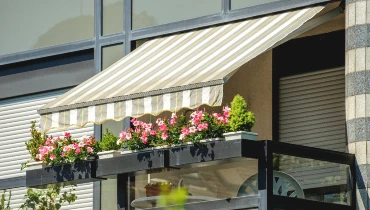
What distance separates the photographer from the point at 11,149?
16.9 meters

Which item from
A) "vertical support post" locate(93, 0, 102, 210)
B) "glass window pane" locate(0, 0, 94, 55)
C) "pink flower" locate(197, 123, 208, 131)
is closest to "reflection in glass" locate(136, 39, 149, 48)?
"vertical support post" locate(93, 0, 102, 210)

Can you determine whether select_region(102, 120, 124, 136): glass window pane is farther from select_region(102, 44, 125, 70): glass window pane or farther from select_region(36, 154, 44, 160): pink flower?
select_region(36, 154, 44, 160): pink flower

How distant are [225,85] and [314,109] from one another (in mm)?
1471

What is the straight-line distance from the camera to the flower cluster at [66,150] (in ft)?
43.9

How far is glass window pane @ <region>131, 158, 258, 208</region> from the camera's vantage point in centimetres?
1173

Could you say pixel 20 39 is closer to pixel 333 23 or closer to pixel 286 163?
pixel 333 23

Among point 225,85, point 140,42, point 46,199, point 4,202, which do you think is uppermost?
point 140,42

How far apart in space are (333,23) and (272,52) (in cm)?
111

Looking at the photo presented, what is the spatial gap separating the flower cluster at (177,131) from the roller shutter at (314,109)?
1908mm

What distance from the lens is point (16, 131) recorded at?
55.4 ft

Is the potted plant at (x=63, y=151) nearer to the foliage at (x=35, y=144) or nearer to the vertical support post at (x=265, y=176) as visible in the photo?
the foliage at (x=35, y=144)

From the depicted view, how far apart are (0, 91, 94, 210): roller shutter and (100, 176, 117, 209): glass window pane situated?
1535 millimetres

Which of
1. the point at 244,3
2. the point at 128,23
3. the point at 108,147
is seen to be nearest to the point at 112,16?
the point at 128,23

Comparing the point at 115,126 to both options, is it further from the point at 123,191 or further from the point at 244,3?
the point at 244,3
